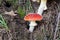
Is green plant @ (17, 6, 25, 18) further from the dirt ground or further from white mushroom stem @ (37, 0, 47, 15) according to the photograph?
white mushroom stem @ (37, 0, 47, 15)

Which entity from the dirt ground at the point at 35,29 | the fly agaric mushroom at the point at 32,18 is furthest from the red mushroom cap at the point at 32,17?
the dirt ground at the point at 35,29

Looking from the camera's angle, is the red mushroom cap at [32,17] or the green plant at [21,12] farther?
the green plant at [21,12]

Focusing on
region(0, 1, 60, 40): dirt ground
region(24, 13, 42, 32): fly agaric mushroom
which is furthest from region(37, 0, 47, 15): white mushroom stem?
region(24, 13, 42, 32): fly agaric mushroom

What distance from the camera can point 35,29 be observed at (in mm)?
3201

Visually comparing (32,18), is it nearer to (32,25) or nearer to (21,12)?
(32,25)

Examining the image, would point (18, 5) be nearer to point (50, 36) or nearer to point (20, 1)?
point (20, 1)

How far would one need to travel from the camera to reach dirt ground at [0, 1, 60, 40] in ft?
9.97

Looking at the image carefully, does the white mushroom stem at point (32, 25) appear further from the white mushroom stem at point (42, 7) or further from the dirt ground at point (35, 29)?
the white mushroom stem at point (42, 7)

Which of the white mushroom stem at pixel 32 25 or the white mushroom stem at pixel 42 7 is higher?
the white mushroom stem at pixel 42 7

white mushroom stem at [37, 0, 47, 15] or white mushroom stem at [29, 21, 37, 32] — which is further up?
white mushroom stem at [37, 0, 47, 15]

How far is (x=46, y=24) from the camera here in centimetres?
317

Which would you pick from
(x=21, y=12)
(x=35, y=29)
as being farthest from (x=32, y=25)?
(x=21, y=12)

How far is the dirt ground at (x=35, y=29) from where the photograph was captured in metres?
3.04

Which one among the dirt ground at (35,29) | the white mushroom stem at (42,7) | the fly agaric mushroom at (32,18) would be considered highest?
the white mushroom stem at (42,7)
